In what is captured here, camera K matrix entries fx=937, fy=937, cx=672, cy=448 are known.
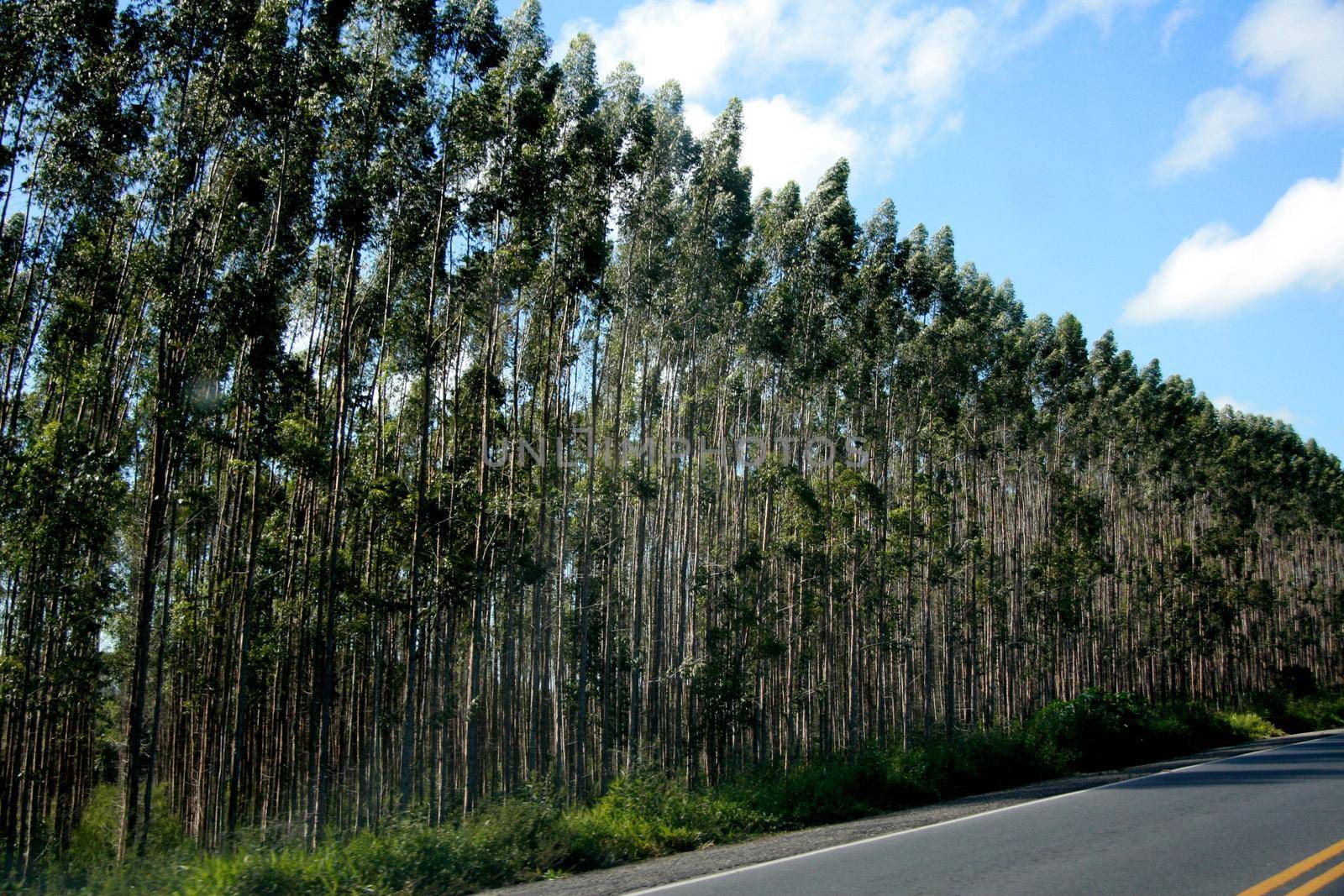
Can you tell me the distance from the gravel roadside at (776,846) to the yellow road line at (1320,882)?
422cm

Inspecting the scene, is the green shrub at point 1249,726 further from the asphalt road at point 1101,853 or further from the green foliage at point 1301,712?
the asphalt road at point 1101,853

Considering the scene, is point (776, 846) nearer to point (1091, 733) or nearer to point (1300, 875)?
point (1300, 875)

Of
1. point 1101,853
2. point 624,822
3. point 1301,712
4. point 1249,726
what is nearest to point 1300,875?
point 1101,853

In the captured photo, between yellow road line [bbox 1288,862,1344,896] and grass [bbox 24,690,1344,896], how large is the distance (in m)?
6.21

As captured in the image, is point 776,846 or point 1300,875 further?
point 776,846

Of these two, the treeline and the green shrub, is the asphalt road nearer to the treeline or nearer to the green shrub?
the treeline

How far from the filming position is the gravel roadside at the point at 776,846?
27.0 feet

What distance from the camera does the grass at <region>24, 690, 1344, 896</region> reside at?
827 cm

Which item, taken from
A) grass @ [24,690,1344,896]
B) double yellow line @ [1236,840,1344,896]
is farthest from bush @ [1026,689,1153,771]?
double yellow line @ [1236,840,1344,896]

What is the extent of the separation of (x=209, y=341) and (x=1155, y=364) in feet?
161

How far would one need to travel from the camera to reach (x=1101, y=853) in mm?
8672

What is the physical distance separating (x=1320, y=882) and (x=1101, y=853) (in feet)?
5.55

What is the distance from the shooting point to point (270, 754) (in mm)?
22641

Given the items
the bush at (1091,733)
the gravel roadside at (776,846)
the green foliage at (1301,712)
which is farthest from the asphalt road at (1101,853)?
the green foliage at (1301,712)
